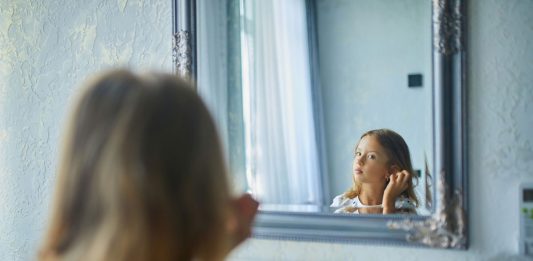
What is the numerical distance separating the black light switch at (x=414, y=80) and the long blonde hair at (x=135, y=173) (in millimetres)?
536

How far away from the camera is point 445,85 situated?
96 cm

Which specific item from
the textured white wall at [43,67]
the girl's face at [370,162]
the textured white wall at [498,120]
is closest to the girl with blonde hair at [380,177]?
the girl's face at [370,162]

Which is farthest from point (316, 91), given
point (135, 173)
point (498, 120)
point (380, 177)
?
point (135, 173)

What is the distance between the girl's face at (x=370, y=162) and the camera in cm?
106

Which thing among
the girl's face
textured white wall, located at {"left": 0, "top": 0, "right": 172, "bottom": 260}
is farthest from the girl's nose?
textured white wall, located at {"left": 0, "top": 0, "right": 172, "bottom": 260}

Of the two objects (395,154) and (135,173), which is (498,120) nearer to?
(395,154)

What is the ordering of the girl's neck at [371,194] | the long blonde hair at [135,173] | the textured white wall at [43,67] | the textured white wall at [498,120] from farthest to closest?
1. the textured white wall at [43,67]
2. the girl's neck at [371,194]
3. the textured white wall at [498,120]
4. the long blonde hair at [135,173]

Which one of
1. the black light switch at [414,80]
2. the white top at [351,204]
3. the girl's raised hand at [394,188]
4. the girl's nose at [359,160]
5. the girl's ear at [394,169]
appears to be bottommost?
the white top at [351,204]

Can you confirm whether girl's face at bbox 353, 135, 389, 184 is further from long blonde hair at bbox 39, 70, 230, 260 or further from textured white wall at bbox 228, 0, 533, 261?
long blonde hair at bbox 39, 70, 230, 260

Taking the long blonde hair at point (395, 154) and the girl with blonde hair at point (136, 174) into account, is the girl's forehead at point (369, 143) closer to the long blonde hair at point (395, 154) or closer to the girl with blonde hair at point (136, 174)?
the long blonde hair at point (395, 154)

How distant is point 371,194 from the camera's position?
1056 millimetres

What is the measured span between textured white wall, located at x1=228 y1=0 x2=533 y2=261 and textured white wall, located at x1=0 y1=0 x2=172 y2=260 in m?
0.63

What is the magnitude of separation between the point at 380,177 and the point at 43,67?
830mm

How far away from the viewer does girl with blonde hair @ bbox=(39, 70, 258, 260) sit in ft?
1.79
